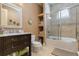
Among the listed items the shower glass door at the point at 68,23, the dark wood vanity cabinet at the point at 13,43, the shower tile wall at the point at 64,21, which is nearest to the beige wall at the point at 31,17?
the dark wood vanity cabinet at the point at 13,43

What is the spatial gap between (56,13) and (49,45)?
0.46 metres

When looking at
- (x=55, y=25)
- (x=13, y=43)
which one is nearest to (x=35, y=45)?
(x=13, y=43)

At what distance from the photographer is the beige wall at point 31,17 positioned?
142 cm

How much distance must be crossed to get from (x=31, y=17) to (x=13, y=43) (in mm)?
434

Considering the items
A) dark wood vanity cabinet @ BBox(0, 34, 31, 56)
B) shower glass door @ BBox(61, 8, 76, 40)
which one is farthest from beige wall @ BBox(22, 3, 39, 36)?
shower glass door @ BBox(61, 8, 76, 40)

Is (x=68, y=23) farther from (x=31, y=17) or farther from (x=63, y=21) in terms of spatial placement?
(x=31, y=17)

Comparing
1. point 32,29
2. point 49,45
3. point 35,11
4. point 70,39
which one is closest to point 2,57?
point 32,29

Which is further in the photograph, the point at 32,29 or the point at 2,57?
the point at 32,29

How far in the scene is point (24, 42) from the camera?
4.91ft

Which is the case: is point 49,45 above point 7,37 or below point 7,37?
below

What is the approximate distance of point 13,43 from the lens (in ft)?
4.52

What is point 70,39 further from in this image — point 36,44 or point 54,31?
point 36,44

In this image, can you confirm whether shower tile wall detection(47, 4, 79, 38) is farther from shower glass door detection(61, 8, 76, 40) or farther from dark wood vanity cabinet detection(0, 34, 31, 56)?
dark wood vanity cabinet detection(0, 34, 31, 56)

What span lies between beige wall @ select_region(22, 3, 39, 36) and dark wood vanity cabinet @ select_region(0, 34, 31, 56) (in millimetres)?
98
